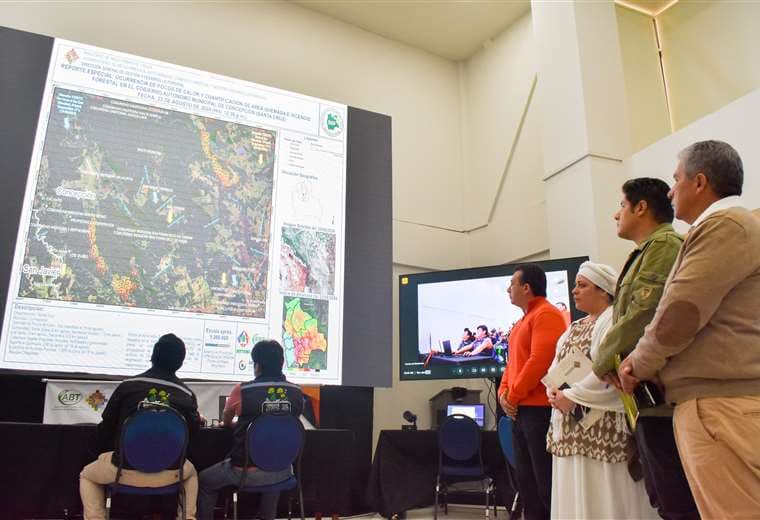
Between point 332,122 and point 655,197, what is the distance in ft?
12.4

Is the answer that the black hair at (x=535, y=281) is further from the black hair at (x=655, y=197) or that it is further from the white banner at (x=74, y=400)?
the white banner at (x=74, y=400)

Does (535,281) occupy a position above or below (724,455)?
above

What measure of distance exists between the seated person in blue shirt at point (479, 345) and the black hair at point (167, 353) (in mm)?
2983

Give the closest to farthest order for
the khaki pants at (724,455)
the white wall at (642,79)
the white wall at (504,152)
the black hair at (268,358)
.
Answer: the khaki pants at (724,455) < the black hair at (268,358) < the white wall at (642,79) < the white wall at (504,152)

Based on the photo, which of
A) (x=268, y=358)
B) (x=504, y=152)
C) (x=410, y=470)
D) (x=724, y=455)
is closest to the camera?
(x=724, y=455)

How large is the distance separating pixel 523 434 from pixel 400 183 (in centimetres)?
444

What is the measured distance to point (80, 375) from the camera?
13.3 ft

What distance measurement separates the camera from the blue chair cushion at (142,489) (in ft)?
8.36

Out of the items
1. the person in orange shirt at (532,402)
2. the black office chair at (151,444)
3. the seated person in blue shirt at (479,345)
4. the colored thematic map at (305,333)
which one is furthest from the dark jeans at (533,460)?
the seated person in blue shirt at (479,345)

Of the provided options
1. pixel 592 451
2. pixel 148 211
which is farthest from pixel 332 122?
pixel 592 451

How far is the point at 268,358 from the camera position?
302 centimetres

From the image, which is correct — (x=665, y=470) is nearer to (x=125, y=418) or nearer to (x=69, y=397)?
(x=125, y=418)

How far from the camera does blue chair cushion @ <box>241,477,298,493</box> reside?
2816mm

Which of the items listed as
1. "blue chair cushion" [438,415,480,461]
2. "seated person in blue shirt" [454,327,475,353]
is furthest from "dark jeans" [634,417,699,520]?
"seated person in blue shirt" [454,327,475,353]
